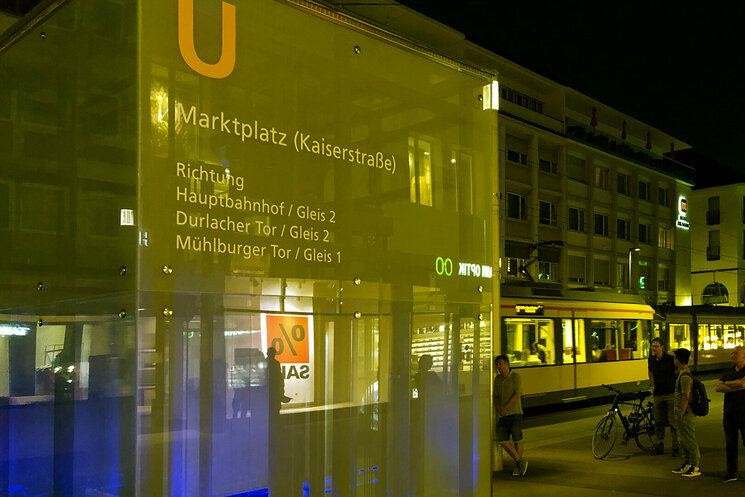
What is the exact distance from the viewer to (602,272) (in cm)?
4662

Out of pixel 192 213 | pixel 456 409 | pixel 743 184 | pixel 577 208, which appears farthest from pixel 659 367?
pixel 743 184

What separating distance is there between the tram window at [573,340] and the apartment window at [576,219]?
2506cm

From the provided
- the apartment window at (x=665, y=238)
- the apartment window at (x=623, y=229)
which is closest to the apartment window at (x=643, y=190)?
the apartment window at (x=665, y=238)

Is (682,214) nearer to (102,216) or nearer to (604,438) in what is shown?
(604,438)

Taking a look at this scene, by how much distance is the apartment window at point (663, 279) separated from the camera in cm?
5284

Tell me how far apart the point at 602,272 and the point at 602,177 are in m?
6.01

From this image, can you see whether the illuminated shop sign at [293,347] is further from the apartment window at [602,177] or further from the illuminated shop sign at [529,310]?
the apartment window at [602,177]

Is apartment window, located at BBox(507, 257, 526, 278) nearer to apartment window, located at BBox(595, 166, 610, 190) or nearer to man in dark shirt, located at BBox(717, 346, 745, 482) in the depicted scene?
apartment window, located at BBox(595, 166, 610, 190)

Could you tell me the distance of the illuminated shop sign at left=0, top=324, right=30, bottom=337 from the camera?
13.1ft

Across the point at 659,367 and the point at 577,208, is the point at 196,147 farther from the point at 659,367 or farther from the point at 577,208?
the point at 577,208

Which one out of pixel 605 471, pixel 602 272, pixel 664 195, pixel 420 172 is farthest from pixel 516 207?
pixel 420 172

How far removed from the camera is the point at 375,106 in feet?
13.8

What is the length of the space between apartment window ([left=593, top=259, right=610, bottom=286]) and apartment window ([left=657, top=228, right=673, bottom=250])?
7883mm

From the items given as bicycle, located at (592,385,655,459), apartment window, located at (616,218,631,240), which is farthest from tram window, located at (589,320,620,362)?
apartment window, located at (616,218,631,240)
